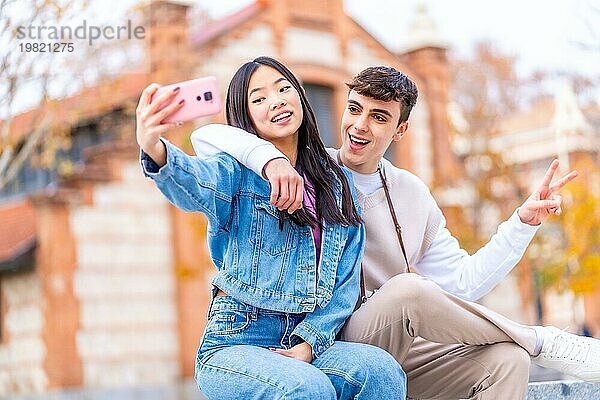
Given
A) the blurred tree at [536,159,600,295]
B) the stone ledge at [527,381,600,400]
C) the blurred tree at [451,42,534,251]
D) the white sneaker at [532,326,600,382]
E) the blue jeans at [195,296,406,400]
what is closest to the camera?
the blue jeans at [195,296,406,400]

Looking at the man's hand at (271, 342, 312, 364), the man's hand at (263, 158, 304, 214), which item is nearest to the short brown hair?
the man's hand at (263, 158, 304, 214)

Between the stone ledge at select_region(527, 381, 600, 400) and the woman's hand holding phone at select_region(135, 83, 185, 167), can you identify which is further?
the stone ledge at select_region(527, 381, 600, 400)

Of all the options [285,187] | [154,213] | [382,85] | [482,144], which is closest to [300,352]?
[285,187]

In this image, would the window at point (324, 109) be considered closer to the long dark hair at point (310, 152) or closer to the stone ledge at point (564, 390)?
the stone ledge at point (564, 390)

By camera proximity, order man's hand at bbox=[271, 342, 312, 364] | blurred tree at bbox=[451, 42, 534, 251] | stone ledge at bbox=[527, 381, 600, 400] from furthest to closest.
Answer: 1. blurred tree at bbox=[451, 42, 534, 251]
2. stone ledge at bbox=[527, 381, 600, 400]
3. man's hand at bbox=[271, 342, 312, 364]

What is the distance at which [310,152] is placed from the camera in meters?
3.60

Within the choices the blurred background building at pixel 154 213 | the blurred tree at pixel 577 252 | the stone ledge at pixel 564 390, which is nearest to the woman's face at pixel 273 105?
the stone ledge at pixel 564 390

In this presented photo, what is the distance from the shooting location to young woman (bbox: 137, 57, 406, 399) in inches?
122

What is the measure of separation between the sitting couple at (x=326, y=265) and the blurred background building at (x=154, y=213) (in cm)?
913

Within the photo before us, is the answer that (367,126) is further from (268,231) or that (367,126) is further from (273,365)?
(273,365)

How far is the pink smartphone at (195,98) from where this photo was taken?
3.05 meters

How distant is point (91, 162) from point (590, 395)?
44.7ft

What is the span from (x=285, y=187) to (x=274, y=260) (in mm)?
302

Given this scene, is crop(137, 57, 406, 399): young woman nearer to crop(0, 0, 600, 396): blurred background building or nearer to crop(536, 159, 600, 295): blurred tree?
crop(0, 0, 600, 396): blurred background building
